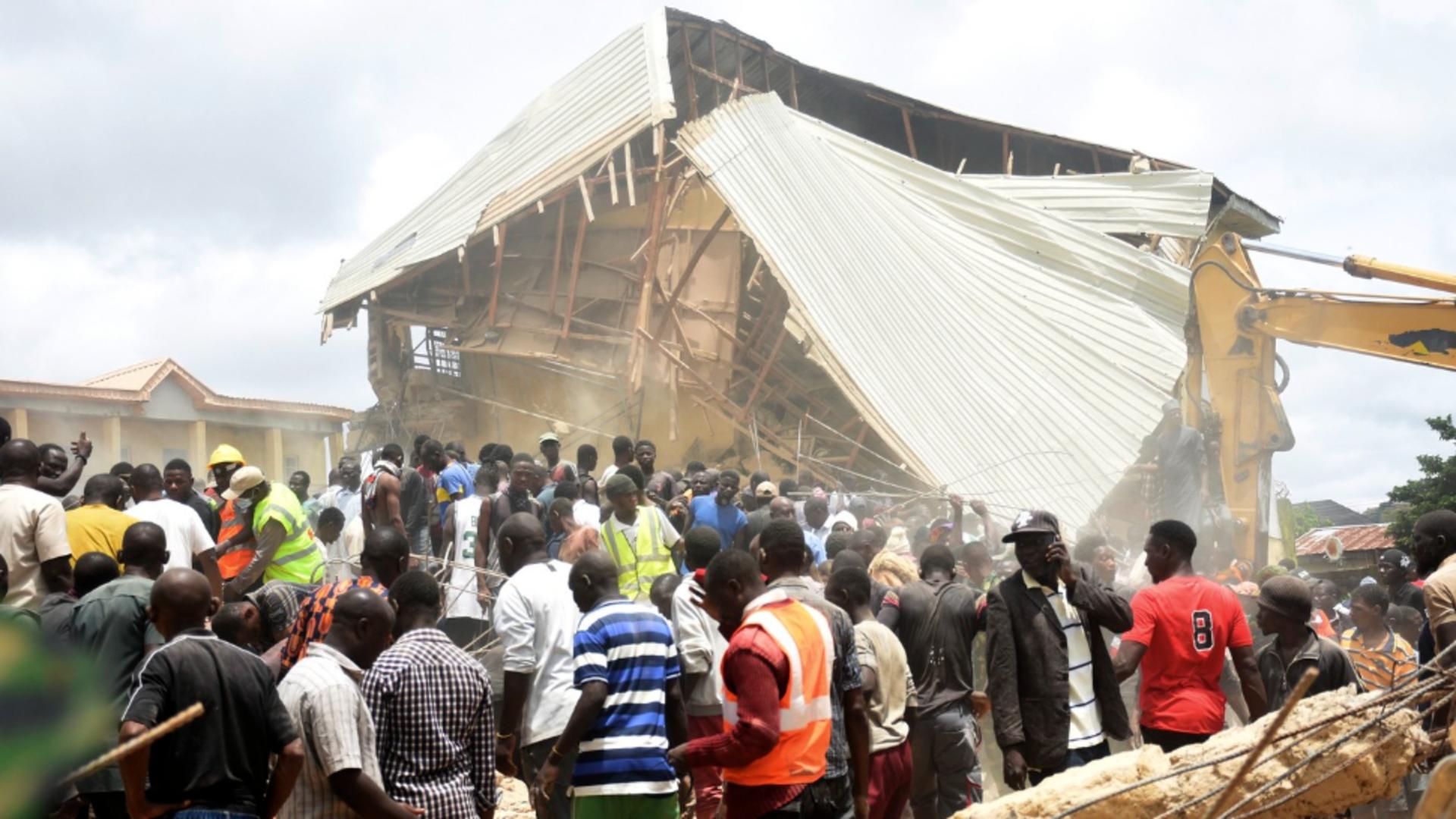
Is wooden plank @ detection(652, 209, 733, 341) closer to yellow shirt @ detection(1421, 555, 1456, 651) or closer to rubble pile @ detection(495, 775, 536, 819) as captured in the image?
rubble pile @ detection(495, 775, 536, 819)

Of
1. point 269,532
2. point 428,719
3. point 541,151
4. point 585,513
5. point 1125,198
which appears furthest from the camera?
point 1125,198

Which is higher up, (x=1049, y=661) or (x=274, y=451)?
(x=274, y=451)

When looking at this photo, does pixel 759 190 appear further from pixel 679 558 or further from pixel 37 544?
pixel 37 544

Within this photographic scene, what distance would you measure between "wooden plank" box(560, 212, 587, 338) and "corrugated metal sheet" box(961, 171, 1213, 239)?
6.10m

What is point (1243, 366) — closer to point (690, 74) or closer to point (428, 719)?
point (690, 74)

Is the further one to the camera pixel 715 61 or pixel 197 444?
pixel 715 61

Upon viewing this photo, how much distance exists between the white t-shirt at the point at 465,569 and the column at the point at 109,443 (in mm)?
8734

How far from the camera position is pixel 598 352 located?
1739cm

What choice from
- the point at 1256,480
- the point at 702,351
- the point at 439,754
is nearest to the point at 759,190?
the point at 702,351

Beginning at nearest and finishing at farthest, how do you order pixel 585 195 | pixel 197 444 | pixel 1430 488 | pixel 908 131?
pixel 585 195, pixel 197 444, pixel 908 131, pixel 1430 488

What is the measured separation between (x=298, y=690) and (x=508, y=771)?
5.08ft

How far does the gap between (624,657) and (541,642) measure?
0.84 metres

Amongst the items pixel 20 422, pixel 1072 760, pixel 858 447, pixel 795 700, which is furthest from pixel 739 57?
pixel 795 700

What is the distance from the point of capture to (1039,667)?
5.85 metres
